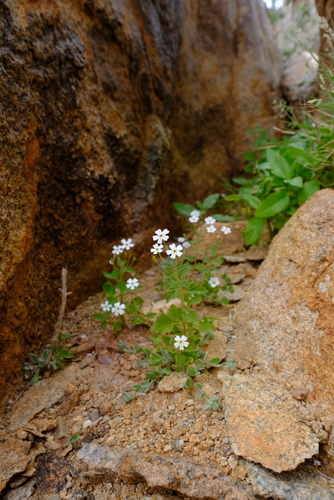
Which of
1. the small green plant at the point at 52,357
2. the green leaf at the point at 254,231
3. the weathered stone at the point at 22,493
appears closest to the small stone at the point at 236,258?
the green leaf at the point at 254,231

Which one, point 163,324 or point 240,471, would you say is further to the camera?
point 163,324

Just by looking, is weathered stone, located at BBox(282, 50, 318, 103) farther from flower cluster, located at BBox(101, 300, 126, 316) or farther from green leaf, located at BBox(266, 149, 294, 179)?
flower cluster, located at BBox(101, 300, 126, 316)

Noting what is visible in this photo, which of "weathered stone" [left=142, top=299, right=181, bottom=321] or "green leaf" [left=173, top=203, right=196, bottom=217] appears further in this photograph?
"green leaf" [left=173, top=203, right=196, bottom=217]

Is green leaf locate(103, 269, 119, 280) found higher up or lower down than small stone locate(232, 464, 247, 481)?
higher up

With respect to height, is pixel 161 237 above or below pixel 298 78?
above

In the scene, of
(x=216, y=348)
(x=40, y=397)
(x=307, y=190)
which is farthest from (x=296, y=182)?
(x=40, y=397)

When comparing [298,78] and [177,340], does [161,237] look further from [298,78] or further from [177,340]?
[298,78]

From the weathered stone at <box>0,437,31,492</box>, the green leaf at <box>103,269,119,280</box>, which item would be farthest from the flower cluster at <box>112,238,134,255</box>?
the weathered stone at <box>0,437,31,492</box>

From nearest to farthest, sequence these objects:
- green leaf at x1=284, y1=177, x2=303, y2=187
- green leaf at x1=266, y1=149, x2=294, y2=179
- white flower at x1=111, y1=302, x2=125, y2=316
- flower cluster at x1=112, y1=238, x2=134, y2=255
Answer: white flower at x1=111, y1=302, x2=125, y2=316
flower cluster at x1=112, y1=238, x2=134, y2=255
green leaf at x1=284, y1=177, x2=303, y2=187
green leaf at x1=266, y1=149, x2=294, y2=179
